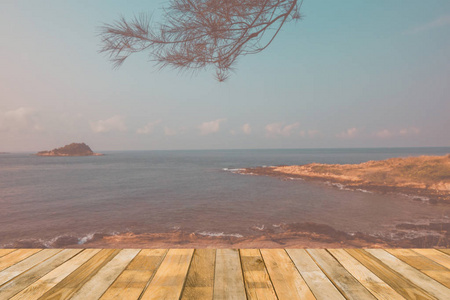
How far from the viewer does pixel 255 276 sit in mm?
2123

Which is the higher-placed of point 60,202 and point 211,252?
point 211,252

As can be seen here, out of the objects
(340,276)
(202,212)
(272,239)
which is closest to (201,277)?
(340,276)

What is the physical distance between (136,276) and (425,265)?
9.04 ft

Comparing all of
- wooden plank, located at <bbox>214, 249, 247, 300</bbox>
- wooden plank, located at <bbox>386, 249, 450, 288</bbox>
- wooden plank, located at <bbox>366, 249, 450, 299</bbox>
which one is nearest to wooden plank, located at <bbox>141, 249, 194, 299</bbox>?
wooden plank, located at <bbox>214, 249, 247, 300</bbox>

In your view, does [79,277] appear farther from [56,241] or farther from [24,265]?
[56,241]

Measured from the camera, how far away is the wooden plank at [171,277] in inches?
71.8

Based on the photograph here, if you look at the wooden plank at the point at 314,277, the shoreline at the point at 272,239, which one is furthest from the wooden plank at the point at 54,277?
the shoreline at the point at 272,239

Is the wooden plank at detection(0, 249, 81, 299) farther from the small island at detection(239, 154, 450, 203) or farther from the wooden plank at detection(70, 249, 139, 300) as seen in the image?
the small island at detection(239, 154, 450, 203)

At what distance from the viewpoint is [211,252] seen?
2662mm

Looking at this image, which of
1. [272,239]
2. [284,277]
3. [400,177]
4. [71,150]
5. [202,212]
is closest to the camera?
[284,277]

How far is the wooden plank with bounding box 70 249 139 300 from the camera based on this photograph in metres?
1.83

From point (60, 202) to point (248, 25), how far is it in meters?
17.0

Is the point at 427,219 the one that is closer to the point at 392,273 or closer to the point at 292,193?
the point at 292,193

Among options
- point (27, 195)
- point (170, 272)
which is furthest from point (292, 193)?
point (27, 195)
